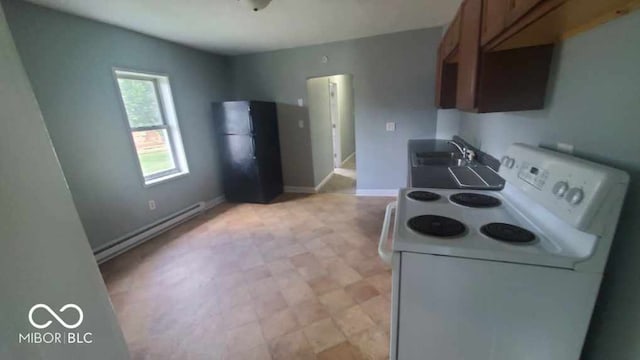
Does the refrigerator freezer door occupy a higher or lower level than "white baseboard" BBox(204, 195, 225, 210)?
higher

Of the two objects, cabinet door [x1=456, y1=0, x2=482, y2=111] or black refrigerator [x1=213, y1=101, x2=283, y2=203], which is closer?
cabinet door [x1=456, y1=0, x2=482, y2=111]

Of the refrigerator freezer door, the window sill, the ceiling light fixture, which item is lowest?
the window sill

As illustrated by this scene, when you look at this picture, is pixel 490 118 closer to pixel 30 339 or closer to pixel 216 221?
pixel 30 339

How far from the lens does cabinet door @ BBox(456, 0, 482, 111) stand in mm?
1291

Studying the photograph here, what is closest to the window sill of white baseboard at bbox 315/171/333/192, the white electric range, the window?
the window

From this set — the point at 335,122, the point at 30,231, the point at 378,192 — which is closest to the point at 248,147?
the point at 378,192

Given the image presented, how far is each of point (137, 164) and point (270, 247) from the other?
6.32 feet

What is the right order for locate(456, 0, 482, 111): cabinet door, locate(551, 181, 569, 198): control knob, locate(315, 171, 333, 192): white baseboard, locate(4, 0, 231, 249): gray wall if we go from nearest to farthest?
locate(551, 181, 569, 198): control knob, locate(456, 0, 482, 111): cabinet door, locate(4, 0, 231, 249): gray wall, locate(315, 171, 333, 192): white baseboard

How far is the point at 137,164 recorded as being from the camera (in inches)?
120

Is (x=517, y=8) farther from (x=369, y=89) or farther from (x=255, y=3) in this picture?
(x=369, y=89)

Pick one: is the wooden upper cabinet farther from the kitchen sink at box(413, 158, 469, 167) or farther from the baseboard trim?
the baseboard trim

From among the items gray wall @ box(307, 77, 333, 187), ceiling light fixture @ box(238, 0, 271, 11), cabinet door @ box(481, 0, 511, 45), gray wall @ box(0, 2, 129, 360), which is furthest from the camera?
gray wall @ box(307, 77, 333, 187)

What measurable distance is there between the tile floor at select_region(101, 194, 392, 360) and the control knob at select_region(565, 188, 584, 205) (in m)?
1.26

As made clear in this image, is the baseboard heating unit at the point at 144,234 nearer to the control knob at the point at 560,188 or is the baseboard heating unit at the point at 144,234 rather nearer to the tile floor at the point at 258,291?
the tile floor at the point at 258,291
